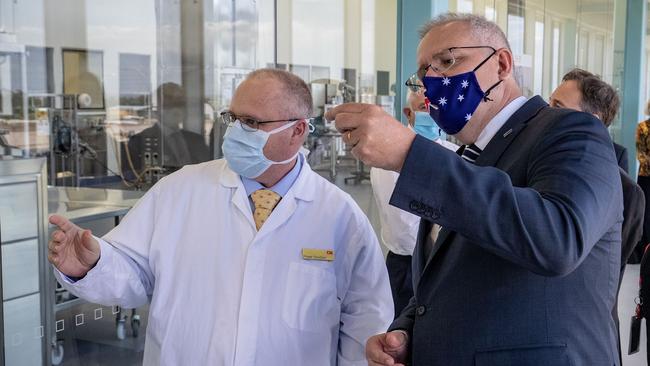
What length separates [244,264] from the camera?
7.20 ft

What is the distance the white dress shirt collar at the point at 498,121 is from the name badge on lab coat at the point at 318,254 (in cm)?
75

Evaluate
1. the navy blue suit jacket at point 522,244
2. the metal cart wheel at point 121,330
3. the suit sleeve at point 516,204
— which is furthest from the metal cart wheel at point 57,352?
the suit sleeve at point 516,204

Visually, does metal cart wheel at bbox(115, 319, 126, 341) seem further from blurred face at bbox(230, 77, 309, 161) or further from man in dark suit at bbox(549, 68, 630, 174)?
man in dark suit at bbox(549, 68, 630, 174)

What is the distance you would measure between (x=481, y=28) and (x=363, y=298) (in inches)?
39.9

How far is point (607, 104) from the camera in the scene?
133 inches

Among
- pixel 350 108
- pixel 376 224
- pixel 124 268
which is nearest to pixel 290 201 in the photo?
pixel 124 268

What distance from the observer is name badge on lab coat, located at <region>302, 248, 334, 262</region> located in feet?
7.36

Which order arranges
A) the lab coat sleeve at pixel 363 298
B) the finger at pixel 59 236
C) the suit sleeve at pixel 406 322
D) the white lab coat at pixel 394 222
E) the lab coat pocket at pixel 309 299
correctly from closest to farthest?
the suit sleeve at pixel 406 322 → the finger at pixel 59 236 → the lab coat pocket at pixel 309 299 → the lab coat sleeve at pixel 363 298 → the white lab coat at pixel 394 222

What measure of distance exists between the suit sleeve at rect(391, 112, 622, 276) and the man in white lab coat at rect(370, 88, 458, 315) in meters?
1.99

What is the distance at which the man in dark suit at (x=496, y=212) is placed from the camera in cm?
123

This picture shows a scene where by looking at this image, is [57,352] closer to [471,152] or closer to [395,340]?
[395,340]

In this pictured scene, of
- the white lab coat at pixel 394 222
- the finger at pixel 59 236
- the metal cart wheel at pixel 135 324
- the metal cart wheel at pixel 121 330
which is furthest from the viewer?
the metal cart wheel at pixel 135 324

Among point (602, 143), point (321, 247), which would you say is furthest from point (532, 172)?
point (321, 247)

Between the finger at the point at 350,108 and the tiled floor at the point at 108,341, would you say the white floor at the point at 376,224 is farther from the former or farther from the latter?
the finger at the point at 350,108
